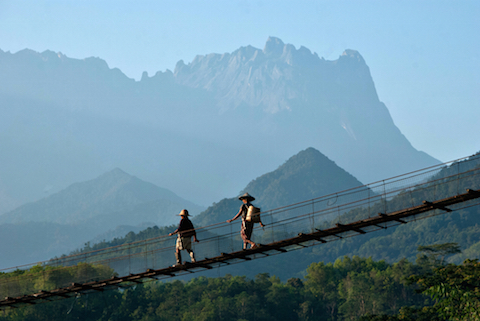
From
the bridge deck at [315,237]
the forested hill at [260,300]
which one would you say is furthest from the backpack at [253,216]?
the forested hill at [260,300]

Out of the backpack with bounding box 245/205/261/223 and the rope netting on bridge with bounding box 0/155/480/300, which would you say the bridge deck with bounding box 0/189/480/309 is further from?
the backpack with bounding box 245/205/261/223

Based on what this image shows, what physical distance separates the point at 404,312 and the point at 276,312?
46.0m

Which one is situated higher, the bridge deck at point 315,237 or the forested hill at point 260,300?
the bridge deck at point 315,237

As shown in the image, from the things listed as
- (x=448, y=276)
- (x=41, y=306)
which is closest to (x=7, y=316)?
(x=41, y=306)

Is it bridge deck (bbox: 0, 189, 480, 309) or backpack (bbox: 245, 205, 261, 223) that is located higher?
backpack (bbox: 245, 205, 261, 223)

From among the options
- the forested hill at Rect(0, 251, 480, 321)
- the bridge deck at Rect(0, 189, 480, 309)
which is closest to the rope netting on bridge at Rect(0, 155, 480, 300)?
the bridge deck at Rect(0, 189, 480, 309)

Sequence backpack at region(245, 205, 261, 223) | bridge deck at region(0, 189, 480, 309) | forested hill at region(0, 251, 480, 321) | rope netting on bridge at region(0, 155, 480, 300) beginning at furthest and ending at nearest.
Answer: forested hill at region(0, 251, 480, 321) < backpack at region(245, 205, 261, 223) < rope netting on bridge at region(0, 155, 480, 300) < bridge deck at region(0, 189, 480, 309)

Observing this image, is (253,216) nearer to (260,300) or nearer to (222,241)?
(222,241)

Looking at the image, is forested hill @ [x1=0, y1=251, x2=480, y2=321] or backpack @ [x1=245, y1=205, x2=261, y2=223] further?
forested hill @ [x1=0, y1=251, x2=480, y2=321]

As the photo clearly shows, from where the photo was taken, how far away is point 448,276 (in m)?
41.6

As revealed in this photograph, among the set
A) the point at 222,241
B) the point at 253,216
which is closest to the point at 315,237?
the point at 253,216

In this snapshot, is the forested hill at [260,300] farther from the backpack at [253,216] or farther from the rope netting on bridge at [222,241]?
the backpack at [253,216]

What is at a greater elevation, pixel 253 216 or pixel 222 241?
pixel 253 216

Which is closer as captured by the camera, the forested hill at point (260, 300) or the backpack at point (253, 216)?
the backpack at point (253, 216)
